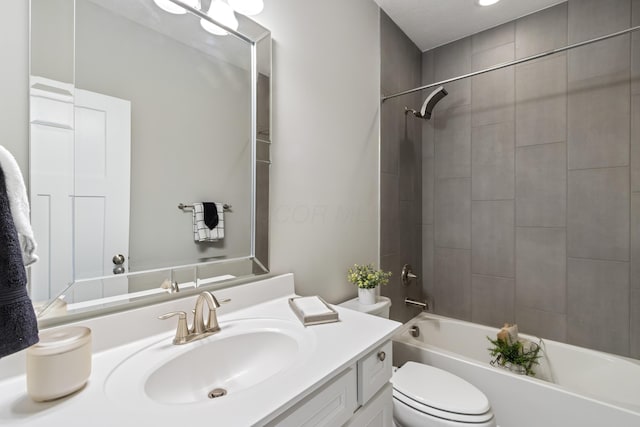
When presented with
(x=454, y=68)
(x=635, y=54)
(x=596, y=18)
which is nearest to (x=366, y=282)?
(x=454, y=68)

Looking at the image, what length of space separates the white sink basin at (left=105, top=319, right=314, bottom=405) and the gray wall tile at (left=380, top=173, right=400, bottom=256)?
1.21m

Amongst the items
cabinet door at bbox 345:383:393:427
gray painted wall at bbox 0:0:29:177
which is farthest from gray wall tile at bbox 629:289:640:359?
gray painted wall at bbox 0:0:29:177

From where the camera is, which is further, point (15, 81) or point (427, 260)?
point (427, 260)

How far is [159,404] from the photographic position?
0.57m

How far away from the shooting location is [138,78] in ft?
3.04

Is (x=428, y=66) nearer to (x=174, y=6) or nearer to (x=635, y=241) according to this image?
(x=635, y=241)

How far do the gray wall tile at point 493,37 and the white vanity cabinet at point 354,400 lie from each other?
2.32m

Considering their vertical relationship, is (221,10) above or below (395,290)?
above

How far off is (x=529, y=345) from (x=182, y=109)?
7.69ft

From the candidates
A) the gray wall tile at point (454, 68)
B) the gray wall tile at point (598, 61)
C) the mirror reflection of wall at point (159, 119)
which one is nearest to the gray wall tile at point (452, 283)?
the gray wall tile at point (454, 68)

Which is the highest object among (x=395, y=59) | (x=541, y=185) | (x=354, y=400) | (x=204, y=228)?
(x=395, y=59)

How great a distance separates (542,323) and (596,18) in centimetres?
197

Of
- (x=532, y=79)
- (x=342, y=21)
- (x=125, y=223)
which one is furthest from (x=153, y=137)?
(x=532, y=79)

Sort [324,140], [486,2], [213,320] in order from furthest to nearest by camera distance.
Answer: [486,2] → [324,140] → [213,320]
